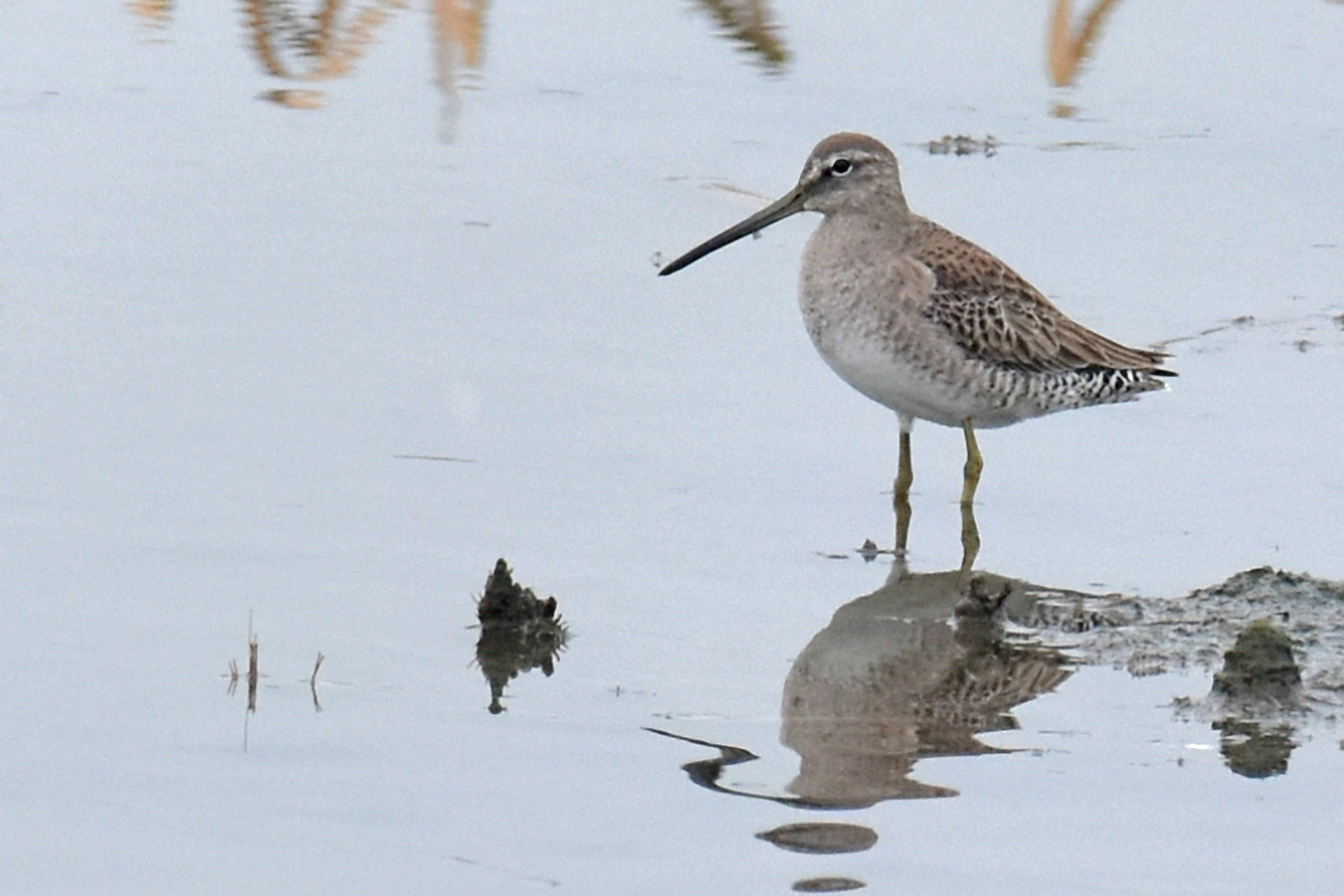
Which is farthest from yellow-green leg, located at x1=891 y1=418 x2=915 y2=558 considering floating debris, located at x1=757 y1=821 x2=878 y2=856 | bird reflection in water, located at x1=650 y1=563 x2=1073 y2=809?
floating debris, located at x1=757 y1=821 x2=878 y2=856

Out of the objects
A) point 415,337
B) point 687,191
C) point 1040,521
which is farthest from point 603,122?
point 1040,521

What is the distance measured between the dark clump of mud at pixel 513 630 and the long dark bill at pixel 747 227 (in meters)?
2.53

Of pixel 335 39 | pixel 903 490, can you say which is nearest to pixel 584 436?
pixel 903 490

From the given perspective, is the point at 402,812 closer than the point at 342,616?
Yes

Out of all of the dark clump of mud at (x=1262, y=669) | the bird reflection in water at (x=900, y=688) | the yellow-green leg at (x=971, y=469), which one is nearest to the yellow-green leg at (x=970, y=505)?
the yellow-green leg at (x=971, y=469)

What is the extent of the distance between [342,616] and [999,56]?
6637mm

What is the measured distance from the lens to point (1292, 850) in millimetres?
4816

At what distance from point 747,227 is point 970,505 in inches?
52.3

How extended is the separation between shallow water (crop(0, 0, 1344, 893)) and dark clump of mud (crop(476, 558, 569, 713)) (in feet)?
0.28

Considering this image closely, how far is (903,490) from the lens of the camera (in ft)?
23.7

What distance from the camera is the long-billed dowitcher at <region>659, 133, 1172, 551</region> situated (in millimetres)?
7445

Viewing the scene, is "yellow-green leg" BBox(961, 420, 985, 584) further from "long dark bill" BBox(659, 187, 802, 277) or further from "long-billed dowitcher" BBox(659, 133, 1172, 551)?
"long dark bill" BBox(659, 187, 802, 277)

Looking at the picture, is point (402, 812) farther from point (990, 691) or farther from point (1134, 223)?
point (1134, 223)

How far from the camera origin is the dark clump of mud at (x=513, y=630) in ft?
18.4
